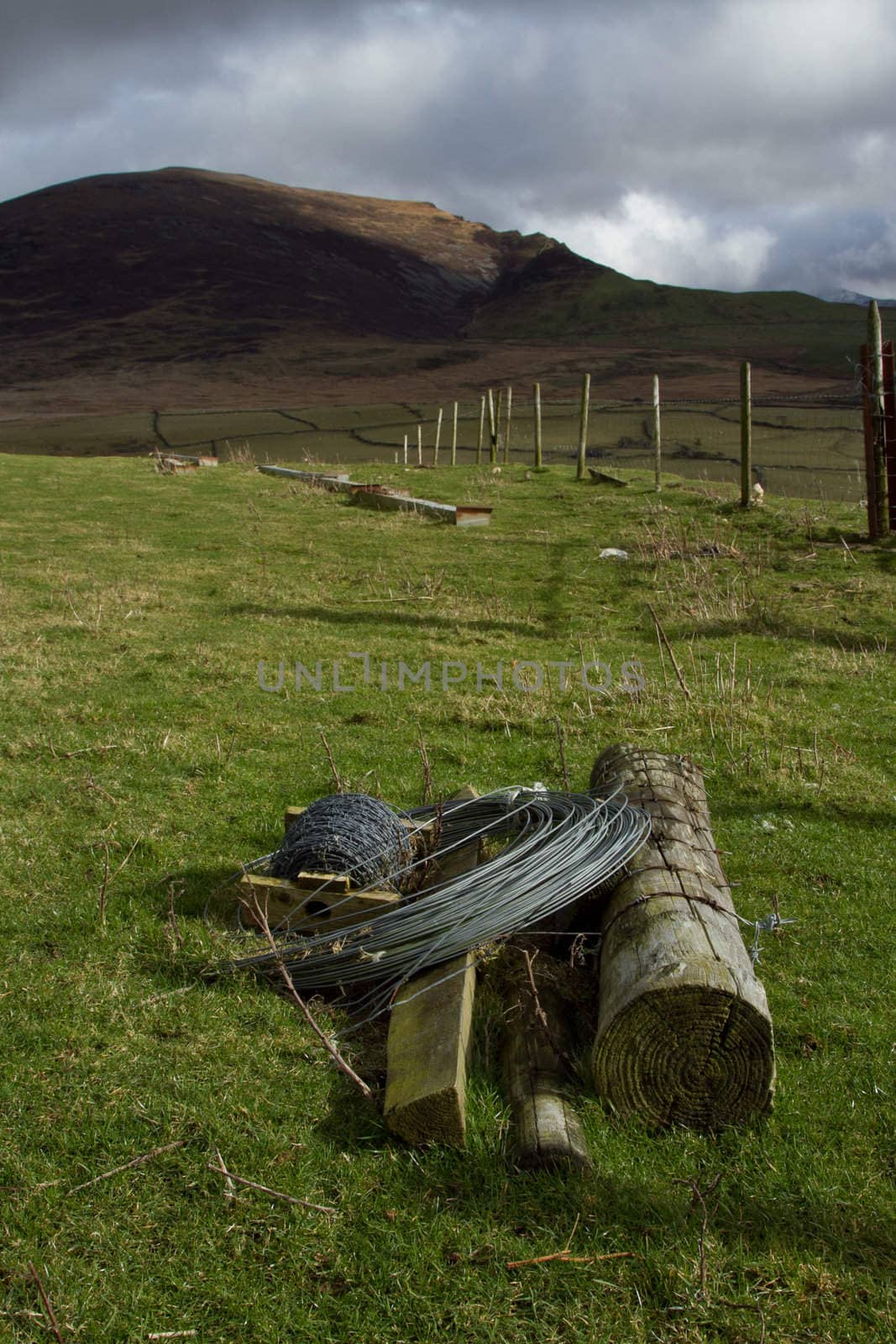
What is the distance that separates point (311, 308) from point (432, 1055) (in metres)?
80.2

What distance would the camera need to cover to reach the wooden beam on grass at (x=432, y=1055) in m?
2.96

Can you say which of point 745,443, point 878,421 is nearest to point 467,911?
point 878,421

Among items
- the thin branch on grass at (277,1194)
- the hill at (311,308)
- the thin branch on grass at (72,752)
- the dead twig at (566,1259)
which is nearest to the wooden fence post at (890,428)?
the thin branch on grass at (72,752)

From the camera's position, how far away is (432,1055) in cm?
311

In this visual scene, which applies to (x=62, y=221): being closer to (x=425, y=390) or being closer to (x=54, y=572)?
(x=425, y=390)

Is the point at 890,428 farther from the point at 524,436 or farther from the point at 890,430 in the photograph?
the point at 524,436

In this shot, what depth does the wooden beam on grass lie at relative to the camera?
2.96 meters

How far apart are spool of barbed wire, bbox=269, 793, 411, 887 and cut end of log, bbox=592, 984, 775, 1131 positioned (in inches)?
48.0

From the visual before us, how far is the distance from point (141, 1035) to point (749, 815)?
3400mm

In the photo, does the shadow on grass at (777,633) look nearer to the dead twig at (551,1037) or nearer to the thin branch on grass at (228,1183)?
the dead twig at (551,1037)

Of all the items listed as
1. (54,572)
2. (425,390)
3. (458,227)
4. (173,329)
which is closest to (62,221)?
(173,329)

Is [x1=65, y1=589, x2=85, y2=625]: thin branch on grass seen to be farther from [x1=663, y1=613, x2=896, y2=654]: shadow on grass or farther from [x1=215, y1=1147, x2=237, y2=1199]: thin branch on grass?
[x1=215, y1=1147, x2=237, y2=1199]: thin branch on grass

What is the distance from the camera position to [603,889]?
12.5 feet

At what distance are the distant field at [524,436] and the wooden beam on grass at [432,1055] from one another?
21.0 metres
